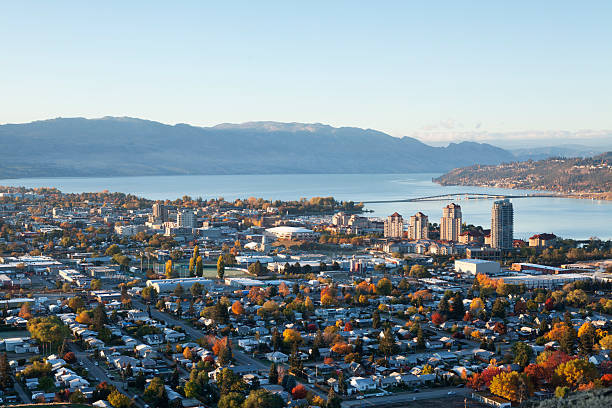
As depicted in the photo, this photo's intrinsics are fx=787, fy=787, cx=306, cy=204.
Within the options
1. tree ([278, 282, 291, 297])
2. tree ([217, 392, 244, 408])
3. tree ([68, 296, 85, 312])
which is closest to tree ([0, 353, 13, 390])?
tree ([217, 392, 244, 408])

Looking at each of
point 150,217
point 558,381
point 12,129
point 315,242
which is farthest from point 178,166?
point 558,381

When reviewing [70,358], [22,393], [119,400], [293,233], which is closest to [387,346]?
[119,400]

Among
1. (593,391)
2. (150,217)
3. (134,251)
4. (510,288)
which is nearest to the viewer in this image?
(593,391)

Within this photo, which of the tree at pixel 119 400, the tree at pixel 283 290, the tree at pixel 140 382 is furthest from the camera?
the tree at pixel 283 290

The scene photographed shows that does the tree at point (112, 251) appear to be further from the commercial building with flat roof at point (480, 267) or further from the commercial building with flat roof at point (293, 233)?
the commercial building with flat roof at point (480, 267)

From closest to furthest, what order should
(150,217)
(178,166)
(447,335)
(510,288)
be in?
(447,335) → (510,288) → (150,217) → (178,166)

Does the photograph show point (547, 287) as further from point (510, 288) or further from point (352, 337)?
point (352, 337)

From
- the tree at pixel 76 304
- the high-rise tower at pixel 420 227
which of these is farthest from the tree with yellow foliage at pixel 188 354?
the high-rise tower at pixel 420 227
